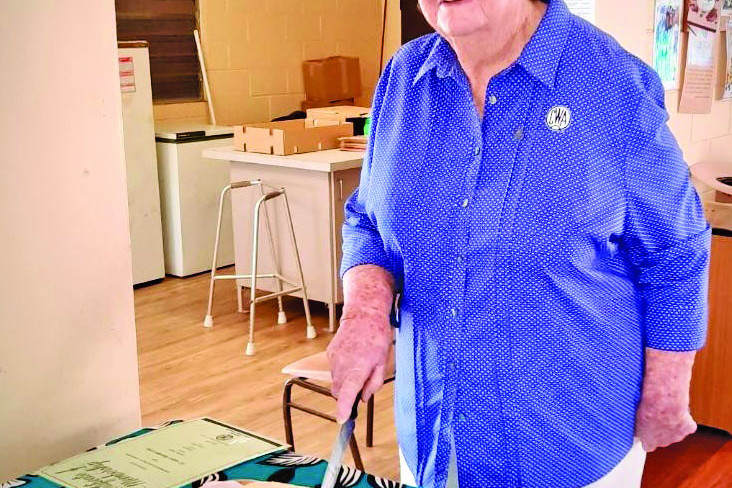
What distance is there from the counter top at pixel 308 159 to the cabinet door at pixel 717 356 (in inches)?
70.9

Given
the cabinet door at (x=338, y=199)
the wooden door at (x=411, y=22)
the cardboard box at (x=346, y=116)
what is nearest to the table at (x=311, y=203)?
the cabinet door at (x=338, y=199)

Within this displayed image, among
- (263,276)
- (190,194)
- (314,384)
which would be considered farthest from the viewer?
(190,194)

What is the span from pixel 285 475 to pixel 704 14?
9.04 feet

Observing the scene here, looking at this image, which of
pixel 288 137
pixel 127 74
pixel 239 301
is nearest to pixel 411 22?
pixel 127 74

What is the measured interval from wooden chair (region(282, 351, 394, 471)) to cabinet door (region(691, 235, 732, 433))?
1179 millimetres

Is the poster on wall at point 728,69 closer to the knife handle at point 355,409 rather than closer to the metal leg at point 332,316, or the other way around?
the metal leg at point 332,316

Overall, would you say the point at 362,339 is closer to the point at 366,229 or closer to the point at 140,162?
the point at 366,229

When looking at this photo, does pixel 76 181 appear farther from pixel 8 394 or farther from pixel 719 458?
pixel 719 458

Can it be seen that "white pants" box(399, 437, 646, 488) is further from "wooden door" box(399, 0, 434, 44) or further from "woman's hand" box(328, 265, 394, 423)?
"wooden door" box(399, 0, 434, 44)

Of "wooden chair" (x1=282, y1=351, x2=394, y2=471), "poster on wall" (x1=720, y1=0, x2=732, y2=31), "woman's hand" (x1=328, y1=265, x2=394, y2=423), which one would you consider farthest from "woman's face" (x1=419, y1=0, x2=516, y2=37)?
"poster on wall" (x1=720, y1=0, x2=732, y2=31)

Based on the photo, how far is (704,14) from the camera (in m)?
3.37

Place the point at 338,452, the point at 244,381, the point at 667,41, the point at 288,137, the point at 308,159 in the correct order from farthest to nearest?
the point at 288,137, the point at 308,159, the point at 244,381, the point at 667,41, the point at 338,452

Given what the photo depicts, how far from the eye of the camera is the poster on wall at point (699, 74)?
3.30 m

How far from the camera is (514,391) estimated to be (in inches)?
51.8
